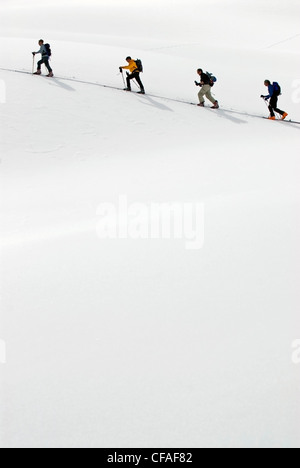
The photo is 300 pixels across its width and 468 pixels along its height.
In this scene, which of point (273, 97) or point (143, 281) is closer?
point (143, 281)

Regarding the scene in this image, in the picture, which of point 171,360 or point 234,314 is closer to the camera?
point 171,360

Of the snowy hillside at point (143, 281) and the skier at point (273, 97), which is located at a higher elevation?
the skier at point (273, 97)

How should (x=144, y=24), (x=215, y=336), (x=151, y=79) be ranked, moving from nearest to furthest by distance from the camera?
(x=215, y=336) < (x=151, y=79) < (x=144, y=24)

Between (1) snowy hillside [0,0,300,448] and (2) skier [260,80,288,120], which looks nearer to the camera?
(1) snowy hillside [0,0,300,448]

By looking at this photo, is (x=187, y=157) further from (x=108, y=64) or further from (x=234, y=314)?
(x=108, y=64)

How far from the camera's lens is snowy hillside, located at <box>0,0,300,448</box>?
294cm

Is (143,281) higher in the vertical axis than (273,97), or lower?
lower

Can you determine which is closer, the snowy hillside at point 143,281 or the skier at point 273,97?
the snowy hillside at point 143,281

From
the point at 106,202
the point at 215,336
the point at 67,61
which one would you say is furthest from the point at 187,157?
the point at 67,61

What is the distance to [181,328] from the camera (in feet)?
11.8

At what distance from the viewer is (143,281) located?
4148 mm

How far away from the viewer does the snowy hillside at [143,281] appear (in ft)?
9.66

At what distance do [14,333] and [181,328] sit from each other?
1.29m

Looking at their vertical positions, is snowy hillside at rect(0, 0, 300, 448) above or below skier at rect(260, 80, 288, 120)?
below
